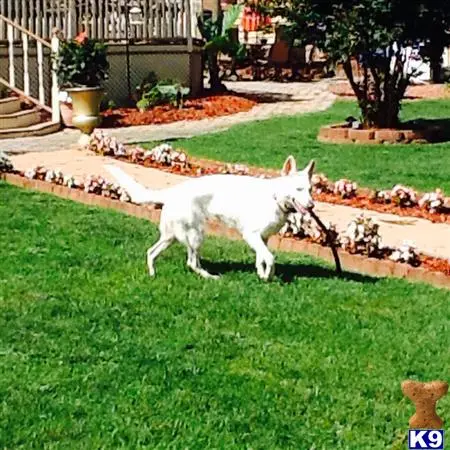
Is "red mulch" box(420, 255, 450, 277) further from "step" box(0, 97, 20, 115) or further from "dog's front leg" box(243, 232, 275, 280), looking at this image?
"step" box(0, 97, 20, 115)

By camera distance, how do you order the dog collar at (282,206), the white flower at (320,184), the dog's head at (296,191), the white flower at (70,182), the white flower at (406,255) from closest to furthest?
the dog's head at (296,191) → the dog collar at (282,206) → the white flower at (406,255) → the white flower at (320,184) → the white flower at (70,182)

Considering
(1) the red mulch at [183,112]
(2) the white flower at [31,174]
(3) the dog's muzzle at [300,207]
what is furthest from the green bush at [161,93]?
(3) the dog's muzzle at [300,207]

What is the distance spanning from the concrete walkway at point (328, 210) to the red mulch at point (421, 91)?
30.2ft

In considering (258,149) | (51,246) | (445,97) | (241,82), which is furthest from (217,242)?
(241,82)

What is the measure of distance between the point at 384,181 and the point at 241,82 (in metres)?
15.4

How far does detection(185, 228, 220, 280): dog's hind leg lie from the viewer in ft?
23.9

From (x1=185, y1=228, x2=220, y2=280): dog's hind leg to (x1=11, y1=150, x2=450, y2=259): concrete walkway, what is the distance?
1.79 m

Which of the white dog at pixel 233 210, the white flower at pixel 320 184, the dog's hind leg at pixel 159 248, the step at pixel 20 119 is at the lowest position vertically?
the step at pixel 20 119

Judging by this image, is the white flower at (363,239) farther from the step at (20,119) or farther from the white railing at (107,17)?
the white railing at (107,17)

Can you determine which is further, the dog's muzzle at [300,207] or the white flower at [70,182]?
the white flower at [70,182]

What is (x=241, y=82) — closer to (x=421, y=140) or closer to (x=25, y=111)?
(x=25, y=111)

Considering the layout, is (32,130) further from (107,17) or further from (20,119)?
(107,17)

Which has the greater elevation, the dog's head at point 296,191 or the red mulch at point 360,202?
the dog's head at point 296,191

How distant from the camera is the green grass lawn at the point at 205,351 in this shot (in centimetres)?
477
